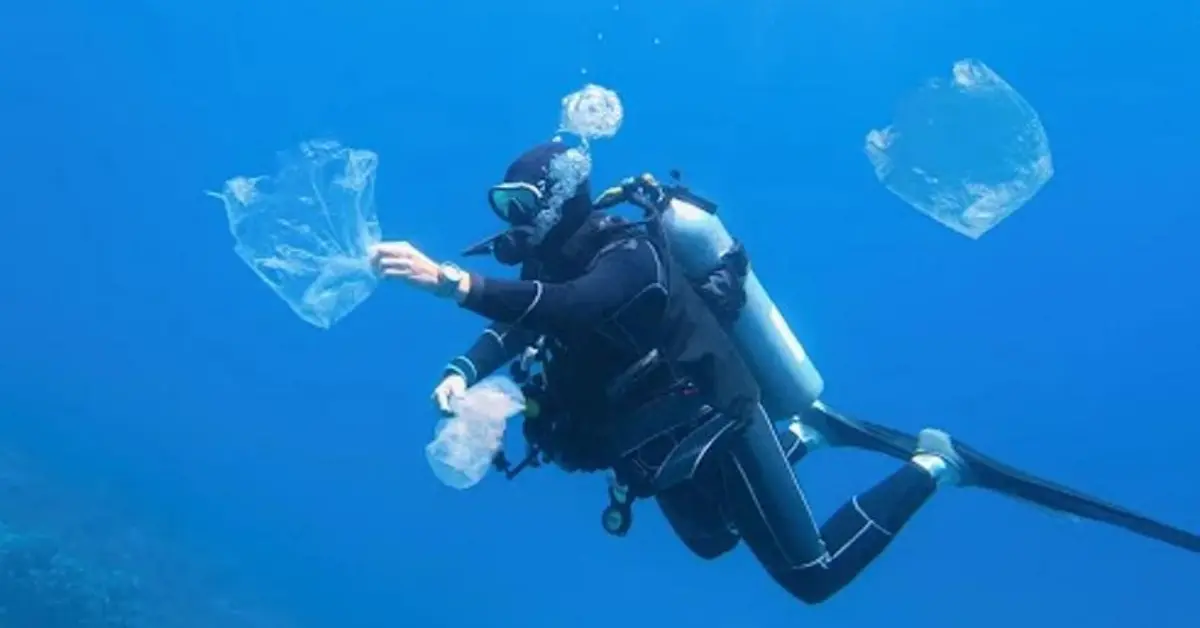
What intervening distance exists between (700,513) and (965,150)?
3.05 m

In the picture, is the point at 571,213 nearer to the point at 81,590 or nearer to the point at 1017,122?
the point at 1017,122

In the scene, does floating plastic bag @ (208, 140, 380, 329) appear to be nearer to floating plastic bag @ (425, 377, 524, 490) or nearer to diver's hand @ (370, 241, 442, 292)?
diver's hand @ (370, 241, 442, 292)

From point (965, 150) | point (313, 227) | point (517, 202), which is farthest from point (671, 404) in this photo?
point (965, 150)

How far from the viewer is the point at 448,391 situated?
5312 mm

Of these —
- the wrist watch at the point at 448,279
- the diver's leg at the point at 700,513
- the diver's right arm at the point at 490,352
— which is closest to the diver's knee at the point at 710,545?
the diver's leg at the point at 700,513

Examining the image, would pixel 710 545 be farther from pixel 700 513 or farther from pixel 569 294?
pixel 569 294

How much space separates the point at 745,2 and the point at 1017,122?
26.7 metres

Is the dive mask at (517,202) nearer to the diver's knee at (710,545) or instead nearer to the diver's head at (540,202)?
the diver's head at (540,202)

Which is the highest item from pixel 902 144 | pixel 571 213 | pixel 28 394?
pixel 28 394

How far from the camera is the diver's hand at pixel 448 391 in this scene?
5211 mm

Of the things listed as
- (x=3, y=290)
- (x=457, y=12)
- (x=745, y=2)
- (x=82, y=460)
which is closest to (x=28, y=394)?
(x=82, y=460)

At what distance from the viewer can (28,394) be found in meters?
37.3

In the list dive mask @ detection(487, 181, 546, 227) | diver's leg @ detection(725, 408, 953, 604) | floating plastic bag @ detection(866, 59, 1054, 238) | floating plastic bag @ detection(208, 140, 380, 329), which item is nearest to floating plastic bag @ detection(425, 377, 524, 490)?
floating plastic bag @ detection(208, 140, 380, 329)

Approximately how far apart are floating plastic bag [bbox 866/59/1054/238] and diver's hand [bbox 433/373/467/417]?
312 centimetres
